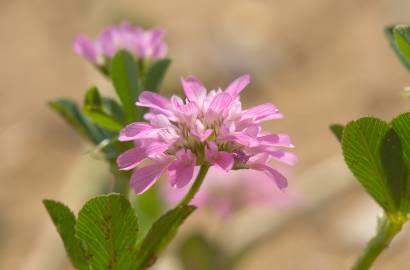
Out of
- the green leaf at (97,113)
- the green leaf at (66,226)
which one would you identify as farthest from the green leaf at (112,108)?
the green leaf at (66,226)

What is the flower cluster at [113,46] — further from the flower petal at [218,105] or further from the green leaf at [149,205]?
the green leaf at [149,205]

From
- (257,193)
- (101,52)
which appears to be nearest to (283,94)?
(257,193)

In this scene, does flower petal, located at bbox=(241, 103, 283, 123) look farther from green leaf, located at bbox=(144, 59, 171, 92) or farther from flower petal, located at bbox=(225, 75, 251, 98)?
green leaf, located at bbox=(144, 59, 171, 92)

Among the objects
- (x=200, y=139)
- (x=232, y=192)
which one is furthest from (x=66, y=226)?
(x=232, y=192)

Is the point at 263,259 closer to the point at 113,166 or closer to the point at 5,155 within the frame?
the point at 5,155

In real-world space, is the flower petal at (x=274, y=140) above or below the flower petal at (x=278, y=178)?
above

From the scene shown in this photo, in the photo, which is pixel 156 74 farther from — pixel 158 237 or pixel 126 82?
pixel 158 237
